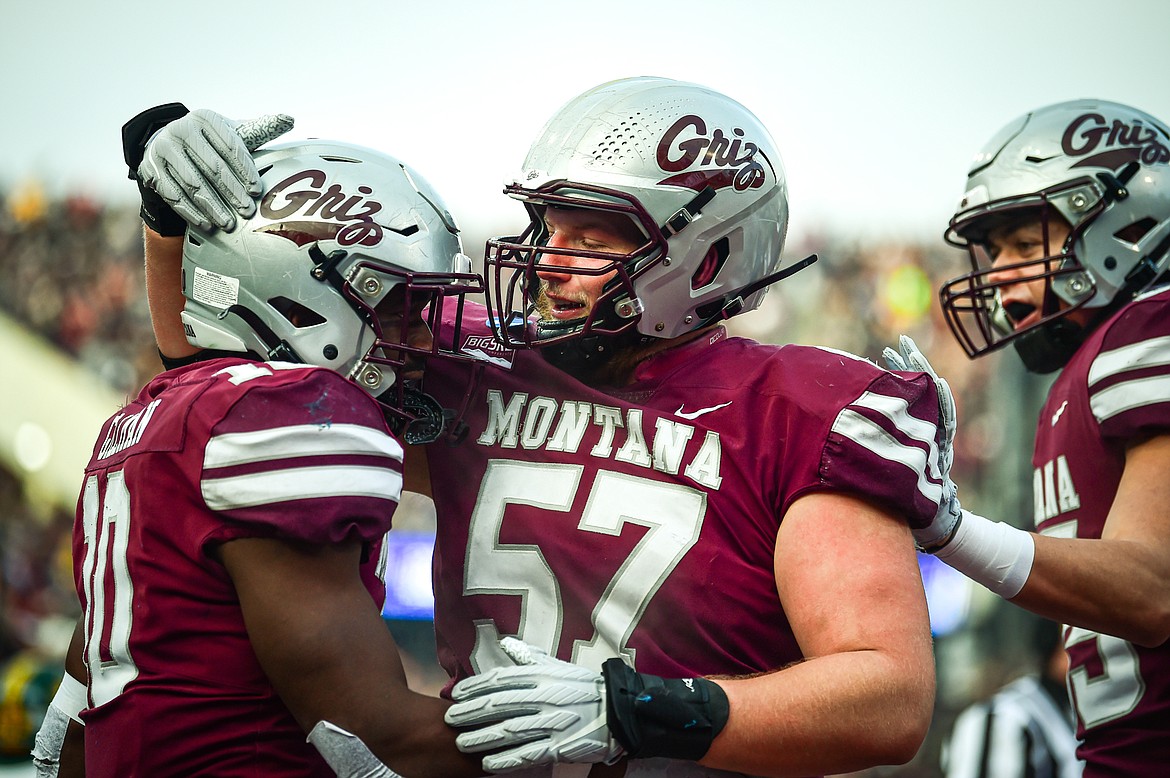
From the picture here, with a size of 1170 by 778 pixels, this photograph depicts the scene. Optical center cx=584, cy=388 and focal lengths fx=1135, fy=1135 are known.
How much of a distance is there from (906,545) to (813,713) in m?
0.33

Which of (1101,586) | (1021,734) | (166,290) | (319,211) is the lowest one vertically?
(1021,734)

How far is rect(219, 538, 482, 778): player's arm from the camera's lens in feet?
5.47

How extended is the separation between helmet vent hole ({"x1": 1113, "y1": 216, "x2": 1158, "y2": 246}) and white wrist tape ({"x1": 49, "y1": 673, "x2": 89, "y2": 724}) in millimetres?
2739

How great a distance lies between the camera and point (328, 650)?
1.66m

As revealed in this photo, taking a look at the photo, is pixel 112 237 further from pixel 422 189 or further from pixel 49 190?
pixel 422 189

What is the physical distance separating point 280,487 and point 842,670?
889 millimetres

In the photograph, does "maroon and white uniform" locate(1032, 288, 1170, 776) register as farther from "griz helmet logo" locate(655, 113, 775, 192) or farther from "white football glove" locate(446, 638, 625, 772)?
"white football glove" locate(446, 638, 625, 772)

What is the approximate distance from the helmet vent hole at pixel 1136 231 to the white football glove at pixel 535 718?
210 cm

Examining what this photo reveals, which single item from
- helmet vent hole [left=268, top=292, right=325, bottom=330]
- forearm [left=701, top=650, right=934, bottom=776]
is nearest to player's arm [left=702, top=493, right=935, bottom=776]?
forearm [left=701, top=650, right=934, bottom=776]

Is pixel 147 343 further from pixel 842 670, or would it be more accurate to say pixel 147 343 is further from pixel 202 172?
pixel 842 670

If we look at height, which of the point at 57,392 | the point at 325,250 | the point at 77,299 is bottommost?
the point at 57,392

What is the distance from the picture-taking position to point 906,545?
6.14ft

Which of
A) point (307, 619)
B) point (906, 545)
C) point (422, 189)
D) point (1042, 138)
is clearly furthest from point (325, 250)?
point (1042, 138)

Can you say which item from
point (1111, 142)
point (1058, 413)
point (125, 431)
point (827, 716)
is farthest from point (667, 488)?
point (1111, 142)
